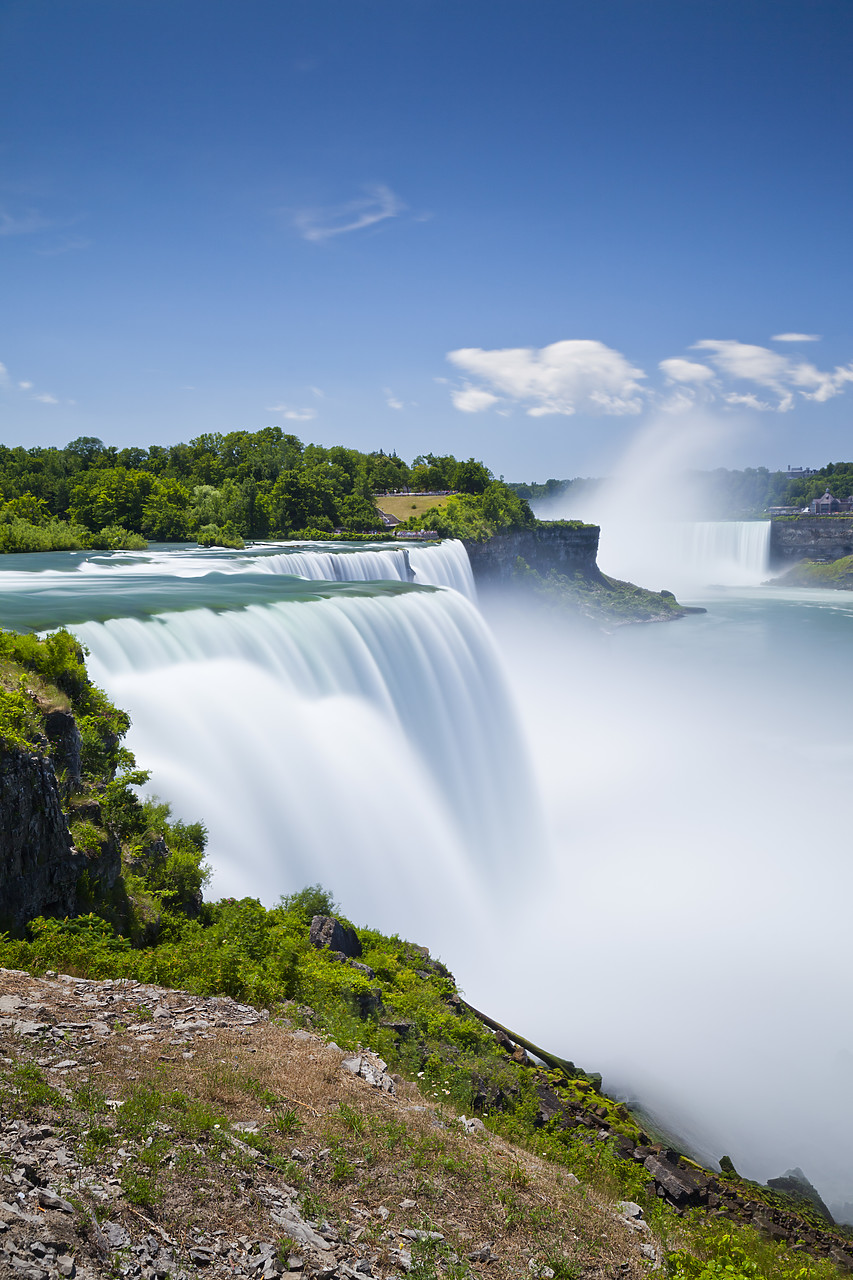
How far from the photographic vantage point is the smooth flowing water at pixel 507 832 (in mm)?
12492

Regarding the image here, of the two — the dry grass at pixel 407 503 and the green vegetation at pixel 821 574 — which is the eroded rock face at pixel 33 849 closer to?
the dry grass at pixel 407 503

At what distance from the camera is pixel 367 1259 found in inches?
185

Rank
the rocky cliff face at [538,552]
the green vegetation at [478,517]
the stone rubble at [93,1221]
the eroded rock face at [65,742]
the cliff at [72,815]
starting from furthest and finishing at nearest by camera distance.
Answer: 1. the green vegetation at [478,517]
2. the rocky cliff face at [538,552]
3. the eroded rock face at [65,742]
4. the cliff at [72,815]
5. the stone rubble at [93,1221]

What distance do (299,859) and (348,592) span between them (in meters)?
10.8

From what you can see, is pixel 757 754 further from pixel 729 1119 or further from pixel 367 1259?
pixel 367 1259

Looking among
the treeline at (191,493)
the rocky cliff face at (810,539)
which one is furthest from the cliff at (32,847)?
the rocky cliff face at (810,539)

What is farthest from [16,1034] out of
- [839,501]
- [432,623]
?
[839,501]

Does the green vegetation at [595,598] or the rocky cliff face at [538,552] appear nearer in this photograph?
the rocky cliff face at [538,552]

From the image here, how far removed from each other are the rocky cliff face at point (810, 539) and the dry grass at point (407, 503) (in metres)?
39.3

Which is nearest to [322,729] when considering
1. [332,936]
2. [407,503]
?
[332,936]

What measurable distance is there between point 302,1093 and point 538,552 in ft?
195

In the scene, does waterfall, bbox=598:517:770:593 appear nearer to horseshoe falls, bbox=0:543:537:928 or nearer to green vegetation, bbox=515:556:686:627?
green vegetation, bbox=515:556:686:627

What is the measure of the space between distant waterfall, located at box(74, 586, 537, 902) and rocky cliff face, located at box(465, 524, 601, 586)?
3261 centimetres

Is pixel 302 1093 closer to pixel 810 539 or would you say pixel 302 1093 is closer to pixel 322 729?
pixel 322 729
